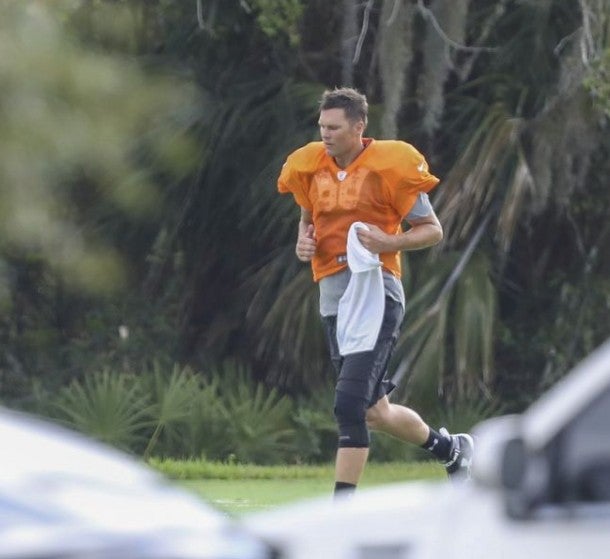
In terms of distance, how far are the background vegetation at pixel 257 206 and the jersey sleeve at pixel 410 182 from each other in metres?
5.71

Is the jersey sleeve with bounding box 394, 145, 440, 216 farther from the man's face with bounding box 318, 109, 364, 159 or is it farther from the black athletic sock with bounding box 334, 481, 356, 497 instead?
the black athletic sock with bounding box 334, 481, 356, 497

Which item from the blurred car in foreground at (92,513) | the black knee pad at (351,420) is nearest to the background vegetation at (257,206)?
the black knee pad at (351,420)

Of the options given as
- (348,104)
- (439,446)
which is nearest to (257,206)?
(439,446)

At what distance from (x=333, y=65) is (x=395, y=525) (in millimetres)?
14756

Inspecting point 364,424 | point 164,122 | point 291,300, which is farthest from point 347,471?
point 164,122

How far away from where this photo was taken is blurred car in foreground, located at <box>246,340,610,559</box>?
4.04m

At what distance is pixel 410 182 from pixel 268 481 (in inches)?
165

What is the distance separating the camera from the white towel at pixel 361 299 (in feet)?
30.7

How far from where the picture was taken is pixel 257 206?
17.9 m

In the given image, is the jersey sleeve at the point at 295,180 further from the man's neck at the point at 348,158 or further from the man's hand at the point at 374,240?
the man's hand at the point at 374,240

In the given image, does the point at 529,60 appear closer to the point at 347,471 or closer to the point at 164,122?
the point at 164,122

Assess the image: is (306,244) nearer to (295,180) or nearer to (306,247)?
(306,247)

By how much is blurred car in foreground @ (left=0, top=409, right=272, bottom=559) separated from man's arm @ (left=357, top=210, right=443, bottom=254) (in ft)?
15.4

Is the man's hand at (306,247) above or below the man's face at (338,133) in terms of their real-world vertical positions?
below
